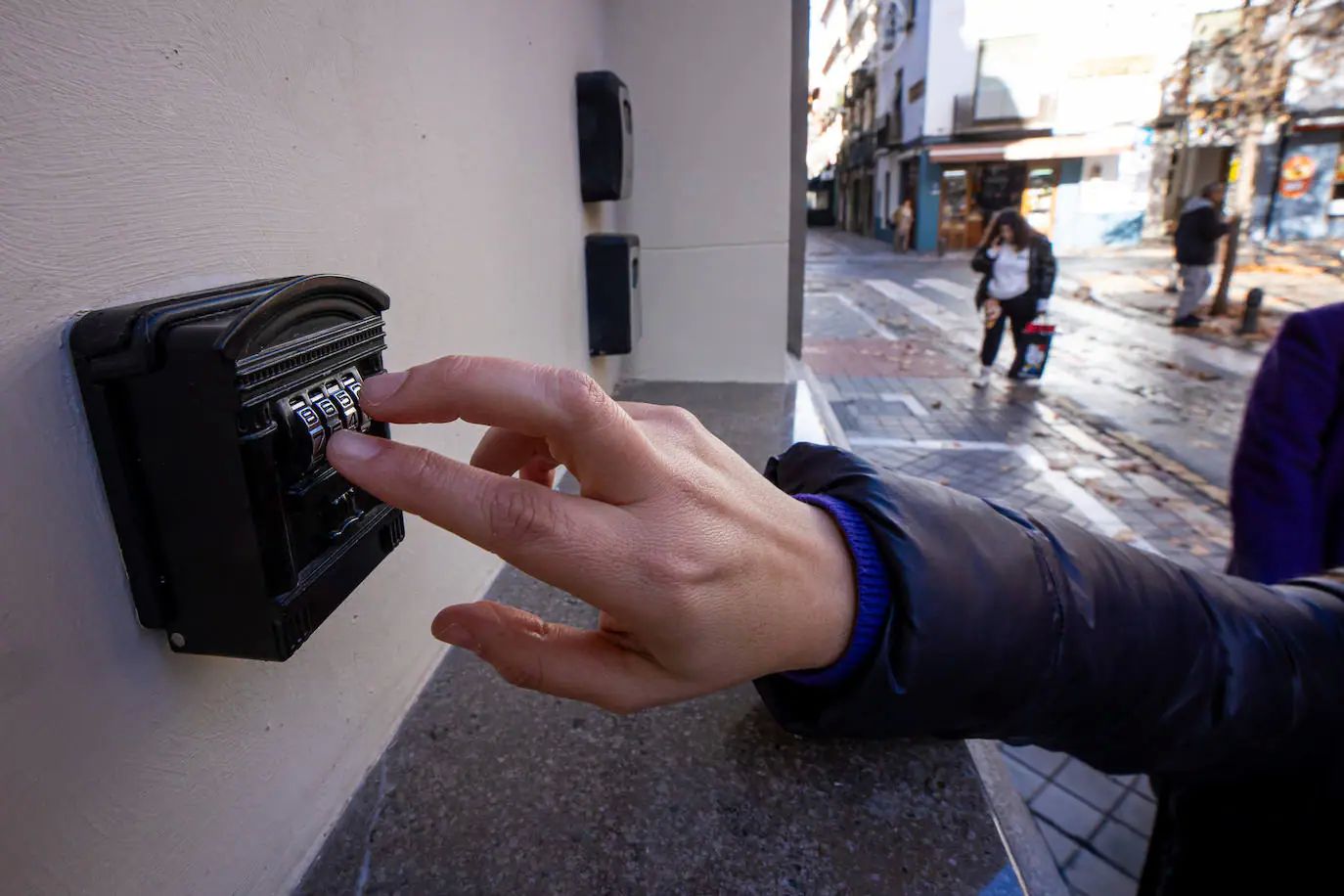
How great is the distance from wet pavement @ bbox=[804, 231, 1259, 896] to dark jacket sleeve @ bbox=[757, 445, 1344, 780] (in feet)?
6.21

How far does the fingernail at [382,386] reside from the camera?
2.57 feet

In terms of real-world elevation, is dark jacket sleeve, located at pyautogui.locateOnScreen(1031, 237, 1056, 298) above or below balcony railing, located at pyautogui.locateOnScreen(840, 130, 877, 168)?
below

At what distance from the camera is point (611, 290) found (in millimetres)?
3381

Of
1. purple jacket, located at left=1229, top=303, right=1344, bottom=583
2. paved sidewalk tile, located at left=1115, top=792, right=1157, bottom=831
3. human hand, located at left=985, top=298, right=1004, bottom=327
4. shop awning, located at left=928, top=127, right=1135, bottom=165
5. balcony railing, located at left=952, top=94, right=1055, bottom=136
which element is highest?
balcony railing, located at left=952, top=94, right=1055, bottom=136

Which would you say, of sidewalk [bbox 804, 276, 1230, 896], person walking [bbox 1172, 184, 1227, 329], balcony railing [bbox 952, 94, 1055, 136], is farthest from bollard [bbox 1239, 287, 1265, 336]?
balcony railing [bbox 952, 94, 1055, 136]

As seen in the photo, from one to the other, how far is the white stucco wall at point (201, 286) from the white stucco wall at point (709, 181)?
1.90 m

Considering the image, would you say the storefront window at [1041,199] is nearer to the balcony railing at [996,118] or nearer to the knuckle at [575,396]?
the balcony railing at [996,118]

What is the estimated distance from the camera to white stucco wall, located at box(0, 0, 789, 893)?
728 millimetres

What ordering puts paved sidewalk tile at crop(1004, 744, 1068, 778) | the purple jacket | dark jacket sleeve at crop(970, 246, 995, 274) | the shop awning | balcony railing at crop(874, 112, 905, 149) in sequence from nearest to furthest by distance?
the purple jacket
paved sidewalk tile at crop(1004, 744, 1068, 778)
dark jacket sleeve at crop(970, 246, 995, 274)
the shop awning
balcony railing at crop(874, 112, 905, 149)

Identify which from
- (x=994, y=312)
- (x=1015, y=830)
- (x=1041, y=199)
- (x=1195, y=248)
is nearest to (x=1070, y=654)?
(x=1015, y=830)

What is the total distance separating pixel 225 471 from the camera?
2.61ft

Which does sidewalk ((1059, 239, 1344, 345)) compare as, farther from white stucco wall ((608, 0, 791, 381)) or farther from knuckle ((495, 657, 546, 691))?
knuckle ((495, 657, 546, 691))

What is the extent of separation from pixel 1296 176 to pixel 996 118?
886 cm

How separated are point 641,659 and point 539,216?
6.67ft
